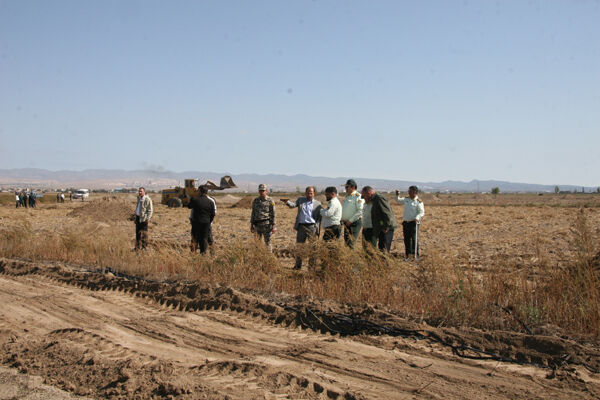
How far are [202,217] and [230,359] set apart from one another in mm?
5950

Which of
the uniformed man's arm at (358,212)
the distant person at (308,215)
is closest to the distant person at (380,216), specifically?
the uniformed man's arm at (358,212)

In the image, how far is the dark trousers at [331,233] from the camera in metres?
8.55

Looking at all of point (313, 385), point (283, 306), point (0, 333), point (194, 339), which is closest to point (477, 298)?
point (283, 306)

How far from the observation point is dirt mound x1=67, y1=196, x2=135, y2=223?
98.3 feet

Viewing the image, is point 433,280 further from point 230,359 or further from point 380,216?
point 230,359

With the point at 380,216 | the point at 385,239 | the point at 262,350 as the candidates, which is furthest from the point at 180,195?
the point at 262,350

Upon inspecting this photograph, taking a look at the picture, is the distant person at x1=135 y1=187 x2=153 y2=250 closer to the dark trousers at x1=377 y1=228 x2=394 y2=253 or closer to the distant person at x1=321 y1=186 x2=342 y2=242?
the distant person at x1=321 y1=186 x2=342 y2=242

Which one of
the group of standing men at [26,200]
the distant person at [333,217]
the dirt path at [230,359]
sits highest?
the distant person at [333,217]

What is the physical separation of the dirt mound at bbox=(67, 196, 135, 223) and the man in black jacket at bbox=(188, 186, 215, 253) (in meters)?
20.0

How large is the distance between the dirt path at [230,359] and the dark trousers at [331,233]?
2093 mm

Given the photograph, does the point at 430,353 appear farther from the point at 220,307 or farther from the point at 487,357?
the point at 220,307

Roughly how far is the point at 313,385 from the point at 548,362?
2213 millimetres

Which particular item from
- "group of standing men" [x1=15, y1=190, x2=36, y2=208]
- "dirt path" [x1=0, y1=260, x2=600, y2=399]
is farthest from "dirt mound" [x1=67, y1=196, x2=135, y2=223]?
"dirt path" [x1=0, y1=260, x2=600, y2=399]

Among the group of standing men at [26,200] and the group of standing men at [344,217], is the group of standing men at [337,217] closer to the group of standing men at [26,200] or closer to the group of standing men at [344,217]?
the group of standing men at [344,217]
